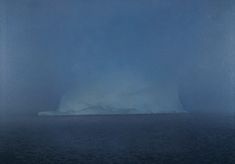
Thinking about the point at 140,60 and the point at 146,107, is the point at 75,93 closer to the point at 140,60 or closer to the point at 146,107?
the point at 146,107

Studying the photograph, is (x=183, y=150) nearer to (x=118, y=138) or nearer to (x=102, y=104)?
(x=118, y=138)

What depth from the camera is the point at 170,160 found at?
1773 centimetres

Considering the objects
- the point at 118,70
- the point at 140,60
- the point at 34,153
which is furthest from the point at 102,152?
the point at 140,60

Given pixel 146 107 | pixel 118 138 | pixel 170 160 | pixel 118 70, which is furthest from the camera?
pixel 118 70

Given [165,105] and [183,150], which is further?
[165,105]

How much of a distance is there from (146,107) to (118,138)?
1777cm

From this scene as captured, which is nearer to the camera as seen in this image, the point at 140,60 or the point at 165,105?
the point at 165,105

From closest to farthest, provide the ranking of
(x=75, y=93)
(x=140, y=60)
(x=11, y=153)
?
(x=11, y=153) → (x=75, y=93) → (x=140, y=60)

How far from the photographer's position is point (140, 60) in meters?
61.3

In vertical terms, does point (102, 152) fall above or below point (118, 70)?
below

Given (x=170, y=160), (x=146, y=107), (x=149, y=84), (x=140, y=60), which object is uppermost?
(x=140, y=60)

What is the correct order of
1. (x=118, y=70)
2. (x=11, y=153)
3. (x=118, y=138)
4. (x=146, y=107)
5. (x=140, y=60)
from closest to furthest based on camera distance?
(x=11, y=153)
(x=118, y=138)
(x=146, y=107)
(x=118, y=70)
(x=140, y=60)

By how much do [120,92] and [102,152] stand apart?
27120 mm

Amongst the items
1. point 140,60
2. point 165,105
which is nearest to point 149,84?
point 165,105
